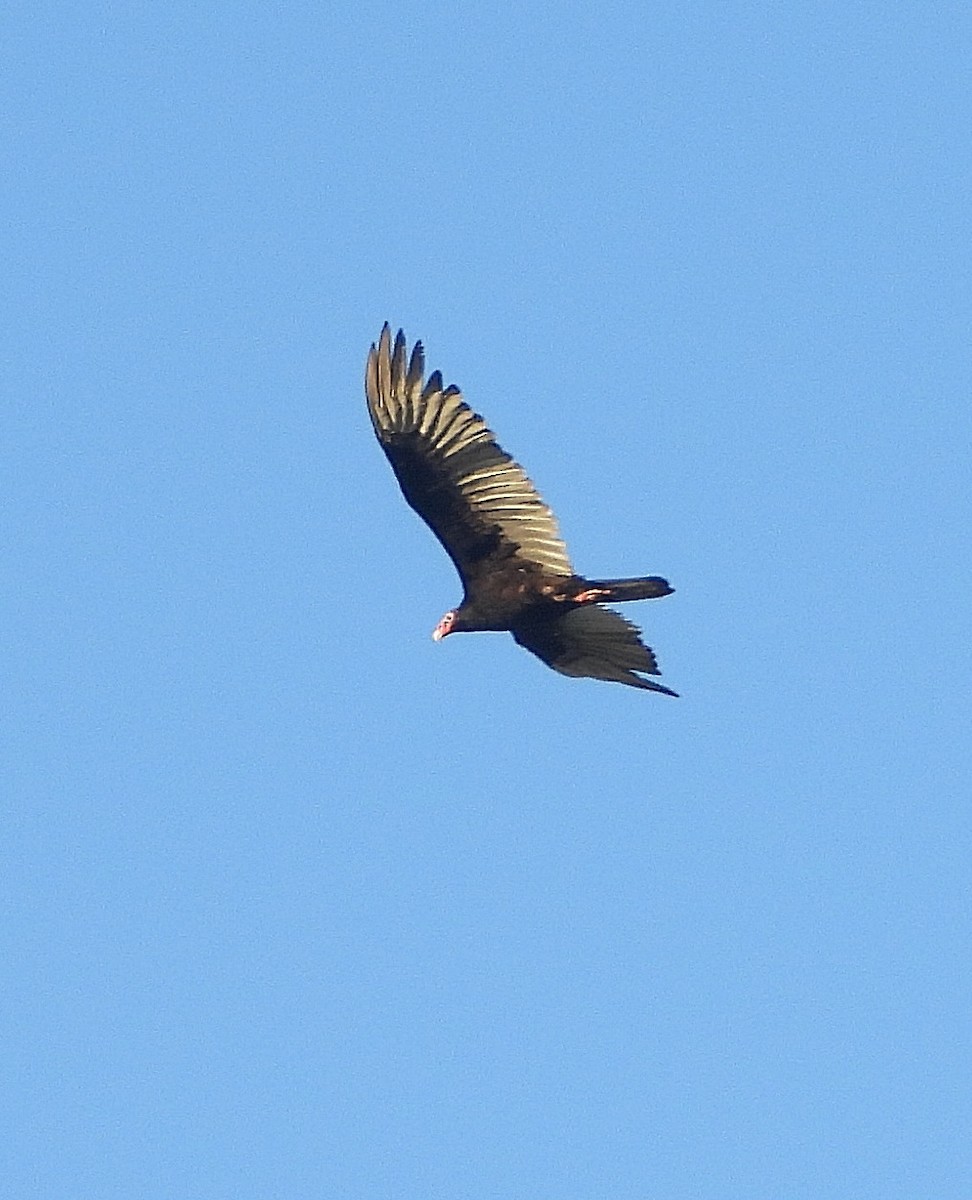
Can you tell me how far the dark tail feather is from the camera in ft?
60.4

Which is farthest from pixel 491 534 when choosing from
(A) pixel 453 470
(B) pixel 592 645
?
(B) pixel 592 645

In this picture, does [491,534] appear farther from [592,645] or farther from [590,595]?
[592,645]

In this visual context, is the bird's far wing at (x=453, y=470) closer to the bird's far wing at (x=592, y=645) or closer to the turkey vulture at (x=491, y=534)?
the turkey vulture at (x=491, y=534)

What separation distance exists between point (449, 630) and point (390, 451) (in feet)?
4.53

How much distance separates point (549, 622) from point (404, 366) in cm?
190

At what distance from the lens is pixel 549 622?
1962 centimetres

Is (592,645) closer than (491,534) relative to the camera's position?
No

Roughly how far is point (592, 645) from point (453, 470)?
155 cm

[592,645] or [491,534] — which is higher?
[491,534]

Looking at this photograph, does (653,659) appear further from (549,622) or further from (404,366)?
(404,366)

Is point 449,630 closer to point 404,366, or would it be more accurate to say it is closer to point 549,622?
point 549,622

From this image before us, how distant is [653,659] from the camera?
19.8m

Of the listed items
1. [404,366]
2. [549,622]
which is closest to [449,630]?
[549,622]

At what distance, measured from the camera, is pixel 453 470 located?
1892 cm
